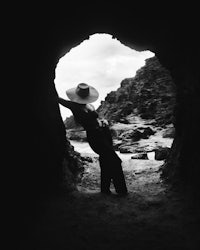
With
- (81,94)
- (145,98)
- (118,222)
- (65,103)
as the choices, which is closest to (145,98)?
(145,98)

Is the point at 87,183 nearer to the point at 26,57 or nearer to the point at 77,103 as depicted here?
the point at 77,103

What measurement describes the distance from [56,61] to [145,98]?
1197 inches

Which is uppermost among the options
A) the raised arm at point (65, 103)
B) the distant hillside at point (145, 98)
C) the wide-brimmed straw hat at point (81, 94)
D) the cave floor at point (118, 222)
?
the distant hillside at point (145, 98)

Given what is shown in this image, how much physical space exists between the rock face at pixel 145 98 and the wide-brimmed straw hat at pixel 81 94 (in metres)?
23.5

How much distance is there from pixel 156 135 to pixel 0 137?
74.0ft

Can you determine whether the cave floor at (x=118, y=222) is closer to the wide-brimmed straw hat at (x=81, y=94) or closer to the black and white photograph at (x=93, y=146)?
the black and white photograph at (x=93, y=146)

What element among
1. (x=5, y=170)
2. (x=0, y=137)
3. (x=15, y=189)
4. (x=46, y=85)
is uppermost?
(x=46, y=85)

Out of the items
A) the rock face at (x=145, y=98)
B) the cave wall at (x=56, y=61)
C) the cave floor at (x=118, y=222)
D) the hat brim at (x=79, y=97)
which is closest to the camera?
the cave floor at (x=118, y=222)

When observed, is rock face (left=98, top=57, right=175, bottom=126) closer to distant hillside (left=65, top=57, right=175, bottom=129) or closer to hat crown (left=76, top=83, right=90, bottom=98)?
distant hillside (left=65, top=57, right=175, bottom=129)

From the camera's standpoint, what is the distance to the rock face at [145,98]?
32.6 metres

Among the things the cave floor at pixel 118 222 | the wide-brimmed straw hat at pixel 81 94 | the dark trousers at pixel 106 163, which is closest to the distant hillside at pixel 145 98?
the dark trousers at pixel 106 163

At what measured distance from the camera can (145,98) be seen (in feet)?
119

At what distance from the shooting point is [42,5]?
4473 mm

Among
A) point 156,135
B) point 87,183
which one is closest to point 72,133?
point 156,135
